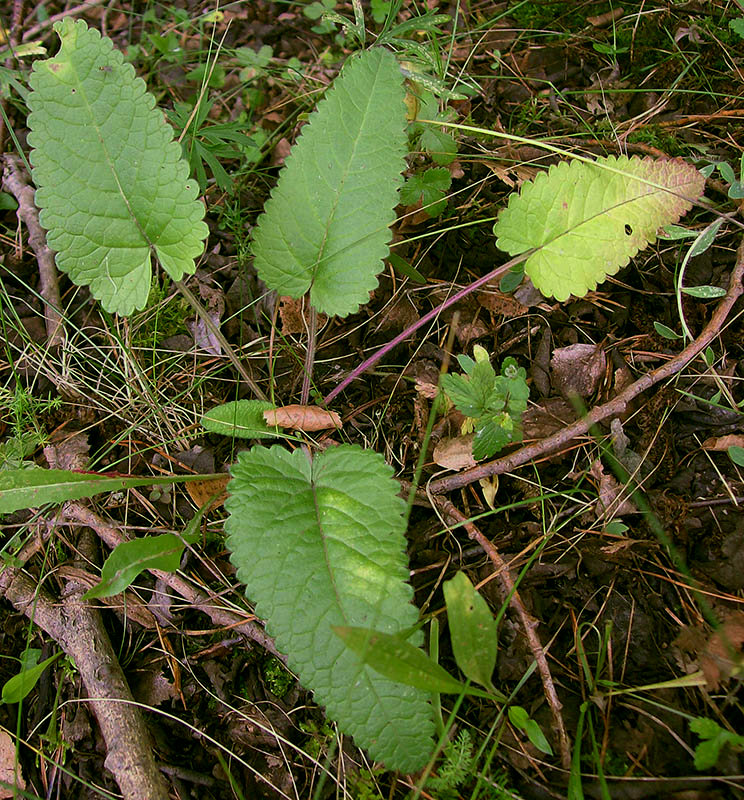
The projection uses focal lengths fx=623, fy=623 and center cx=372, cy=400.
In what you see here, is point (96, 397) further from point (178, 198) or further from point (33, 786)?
point (33, 786)

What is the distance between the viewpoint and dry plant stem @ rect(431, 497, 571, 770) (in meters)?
1.48

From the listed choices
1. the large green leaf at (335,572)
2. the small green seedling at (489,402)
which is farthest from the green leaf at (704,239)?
the large green leaf at (335,572)

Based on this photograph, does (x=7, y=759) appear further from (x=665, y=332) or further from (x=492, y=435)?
(x=665, y=332)

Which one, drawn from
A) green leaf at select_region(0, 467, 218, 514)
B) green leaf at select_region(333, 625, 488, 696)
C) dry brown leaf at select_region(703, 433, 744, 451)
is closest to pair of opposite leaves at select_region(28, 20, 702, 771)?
green leaf at select_region(333, 625, 488, 696)

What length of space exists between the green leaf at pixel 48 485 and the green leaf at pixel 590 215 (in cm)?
127

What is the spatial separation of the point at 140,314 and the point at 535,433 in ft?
4.64

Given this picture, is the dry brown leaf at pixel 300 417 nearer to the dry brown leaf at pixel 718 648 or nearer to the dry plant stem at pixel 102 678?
the dry plant stem at pixel 102 678

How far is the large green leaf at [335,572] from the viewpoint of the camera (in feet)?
4.52

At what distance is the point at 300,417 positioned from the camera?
1.93m

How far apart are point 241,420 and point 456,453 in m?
0.65

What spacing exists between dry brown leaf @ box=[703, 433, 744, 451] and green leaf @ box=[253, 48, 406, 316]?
3.47 feet

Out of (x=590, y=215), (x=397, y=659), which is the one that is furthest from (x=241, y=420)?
(x=590, y=215)

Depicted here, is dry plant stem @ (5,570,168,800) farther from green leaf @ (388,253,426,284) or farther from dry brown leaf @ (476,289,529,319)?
dry brown leaf @ (476,289,529,319)

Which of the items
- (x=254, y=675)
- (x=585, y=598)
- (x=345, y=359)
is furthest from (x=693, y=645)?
(x=345, y=359)
